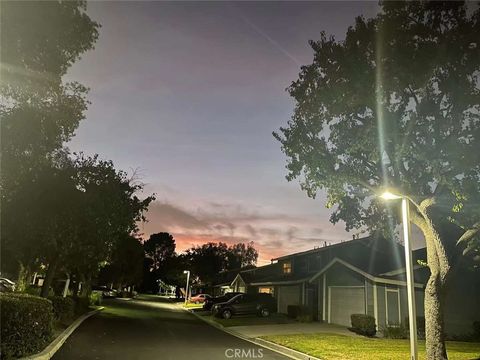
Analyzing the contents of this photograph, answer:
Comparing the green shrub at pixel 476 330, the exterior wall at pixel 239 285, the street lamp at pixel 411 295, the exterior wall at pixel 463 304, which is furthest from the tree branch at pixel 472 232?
the exterior wall at pixel 239 285

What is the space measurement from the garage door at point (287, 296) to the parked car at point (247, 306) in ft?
2.74

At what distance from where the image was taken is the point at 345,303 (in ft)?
93.7

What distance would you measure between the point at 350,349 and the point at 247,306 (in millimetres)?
19635

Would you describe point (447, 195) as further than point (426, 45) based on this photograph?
Yes

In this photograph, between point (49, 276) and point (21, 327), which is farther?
point (49, 276)

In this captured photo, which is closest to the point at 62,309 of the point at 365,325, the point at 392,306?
the point at 365,325

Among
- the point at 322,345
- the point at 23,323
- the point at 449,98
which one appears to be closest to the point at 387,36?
the point at 449,98

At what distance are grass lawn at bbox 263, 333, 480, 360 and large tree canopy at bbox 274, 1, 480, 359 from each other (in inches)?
78.3

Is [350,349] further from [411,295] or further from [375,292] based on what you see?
[375,292]

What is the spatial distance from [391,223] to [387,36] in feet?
29.9

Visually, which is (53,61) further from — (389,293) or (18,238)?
(389,293)

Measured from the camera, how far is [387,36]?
14.4m

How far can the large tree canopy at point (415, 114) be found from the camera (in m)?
14.1

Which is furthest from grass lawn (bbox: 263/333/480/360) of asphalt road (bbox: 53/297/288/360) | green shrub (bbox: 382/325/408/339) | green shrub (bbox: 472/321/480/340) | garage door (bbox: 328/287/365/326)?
green shrub (bbox: 472/321/480/340)
